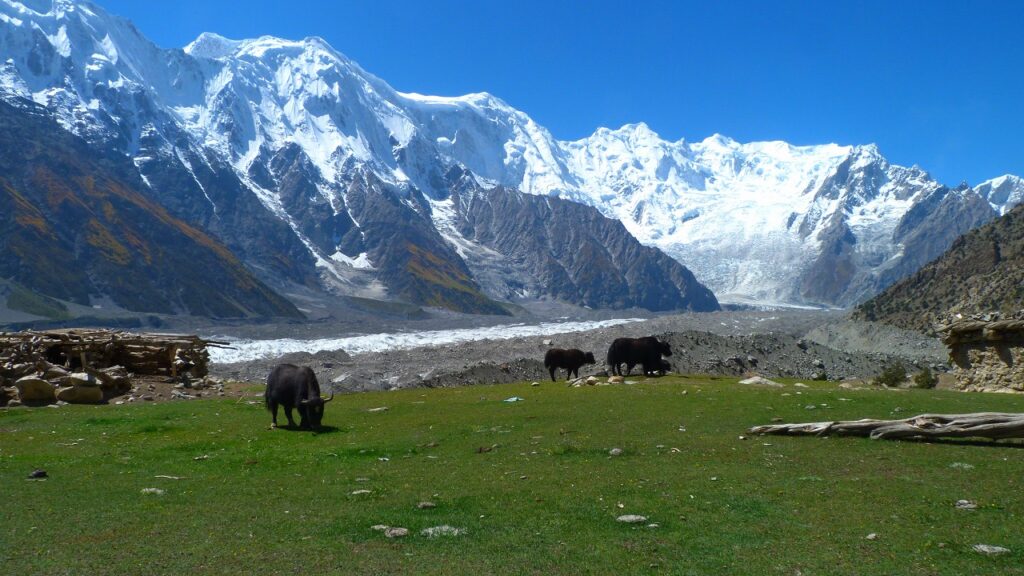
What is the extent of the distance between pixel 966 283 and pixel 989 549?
245 ft

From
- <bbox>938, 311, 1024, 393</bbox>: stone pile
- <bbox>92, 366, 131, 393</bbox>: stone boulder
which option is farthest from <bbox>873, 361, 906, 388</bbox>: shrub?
<bbox>92, 366, 131, 393</bbox>: stone boulder

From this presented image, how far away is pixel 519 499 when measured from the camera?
1167 cm

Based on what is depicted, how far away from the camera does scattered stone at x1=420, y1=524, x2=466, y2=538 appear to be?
9.87 meters

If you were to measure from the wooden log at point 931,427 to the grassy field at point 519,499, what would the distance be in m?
0.40

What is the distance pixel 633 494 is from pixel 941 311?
2789 inches

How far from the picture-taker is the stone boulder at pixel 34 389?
27750mm

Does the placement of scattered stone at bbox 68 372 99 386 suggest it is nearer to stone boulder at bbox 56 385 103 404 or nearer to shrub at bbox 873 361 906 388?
stone boulder at bbox 56 385 103 404

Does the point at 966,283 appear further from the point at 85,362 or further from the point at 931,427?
the point at 85,362

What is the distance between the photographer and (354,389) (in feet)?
133

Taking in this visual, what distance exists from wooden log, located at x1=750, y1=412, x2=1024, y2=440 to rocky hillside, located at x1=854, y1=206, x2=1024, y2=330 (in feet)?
166

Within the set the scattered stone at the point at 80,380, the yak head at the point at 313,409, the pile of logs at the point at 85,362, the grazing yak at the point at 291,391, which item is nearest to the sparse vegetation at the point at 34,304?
the pile of logs at the point at 85,362

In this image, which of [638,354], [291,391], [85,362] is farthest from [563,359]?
[85,362]

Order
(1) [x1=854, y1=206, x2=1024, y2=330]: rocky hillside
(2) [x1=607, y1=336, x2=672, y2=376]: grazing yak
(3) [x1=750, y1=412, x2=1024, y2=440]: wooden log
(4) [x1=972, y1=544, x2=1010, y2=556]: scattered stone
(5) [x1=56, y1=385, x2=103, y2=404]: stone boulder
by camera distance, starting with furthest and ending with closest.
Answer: (1) [x1=854, y1=206, x2=1024, y2=330]: rocky hillside
(2) [x1=607, y1=336, x2=672, y2=376]: grazing yak
(5) [x1=56, y1=385, x2=103, y2=404]: stone boulder
(3) [x1=750, y1=412, x2=1024, y2=440]: wooden log
(4) [x1=972, y1=544, x2=1010, y2=556]: scattered stone

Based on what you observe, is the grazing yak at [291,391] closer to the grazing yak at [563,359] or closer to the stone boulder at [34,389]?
the stone boulder at [34,389]
